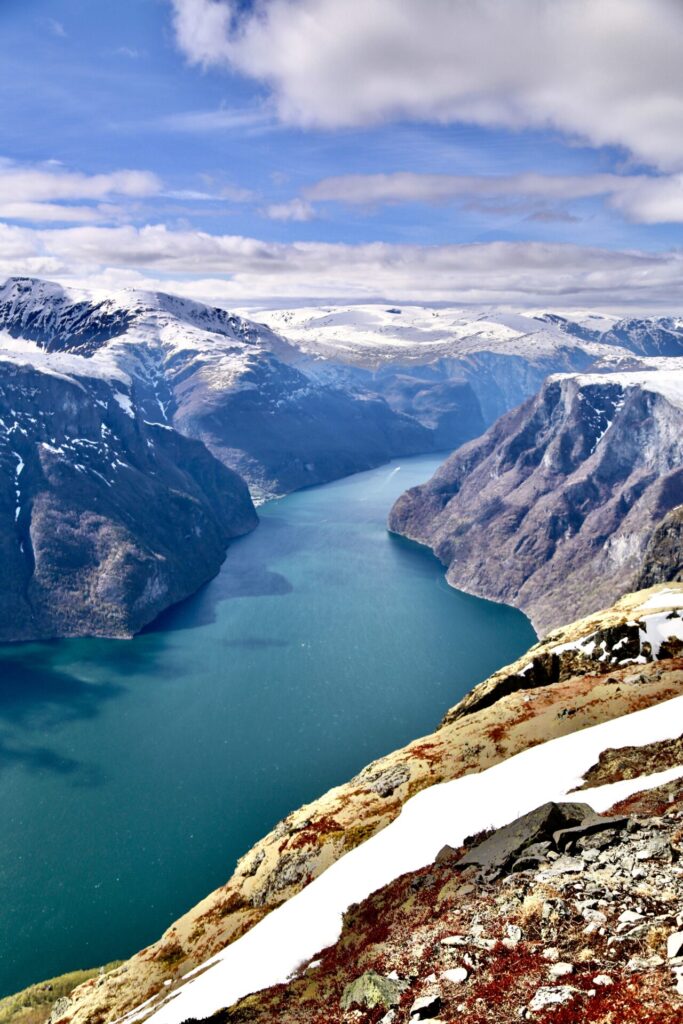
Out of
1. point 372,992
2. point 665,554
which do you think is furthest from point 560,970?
point 665,554

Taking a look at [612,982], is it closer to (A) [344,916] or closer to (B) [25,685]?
(A) [344,916]

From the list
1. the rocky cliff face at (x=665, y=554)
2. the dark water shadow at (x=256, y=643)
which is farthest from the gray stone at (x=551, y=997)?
the dark water shadow at (x=256, y=643)

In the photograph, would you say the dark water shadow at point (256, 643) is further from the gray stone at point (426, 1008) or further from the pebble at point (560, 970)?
the pebble at point (560, 970)

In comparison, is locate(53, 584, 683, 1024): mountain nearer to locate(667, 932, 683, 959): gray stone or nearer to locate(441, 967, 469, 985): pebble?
locate(667, 932, 683, 959): gray stone

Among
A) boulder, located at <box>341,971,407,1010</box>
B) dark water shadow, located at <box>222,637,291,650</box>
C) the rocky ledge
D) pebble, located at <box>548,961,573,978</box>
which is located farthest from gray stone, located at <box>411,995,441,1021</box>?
dark water shadow, located at <box>222,637,291,650</box>

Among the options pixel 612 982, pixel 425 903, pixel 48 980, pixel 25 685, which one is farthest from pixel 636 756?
pixel 25 685
